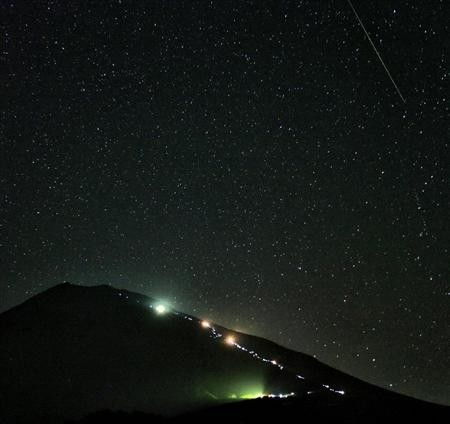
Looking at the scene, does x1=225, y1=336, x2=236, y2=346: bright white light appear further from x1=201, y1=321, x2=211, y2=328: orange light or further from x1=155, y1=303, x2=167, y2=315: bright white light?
x1=155, y1=303, x2=167, y2=315: bright white light

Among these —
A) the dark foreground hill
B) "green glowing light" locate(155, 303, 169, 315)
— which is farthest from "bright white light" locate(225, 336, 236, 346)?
"green glowing light" locate(155, 303, 169, 315)

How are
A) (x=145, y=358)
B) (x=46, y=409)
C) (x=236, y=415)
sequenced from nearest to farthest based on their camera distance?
(x=236, y=415) < (x=46, y=409) < (x=145, y=358)

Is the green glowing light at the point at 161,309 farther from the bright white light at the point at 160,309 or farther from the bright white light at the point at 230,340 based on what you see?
the bright white light at the point at 230,340

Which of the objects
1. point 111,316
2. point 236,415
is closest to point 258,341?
point 111,316

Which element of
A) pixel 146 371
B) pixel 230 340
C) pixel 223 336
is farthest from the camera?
pixel 223 336

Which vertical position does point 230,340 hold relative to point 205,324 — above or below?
below

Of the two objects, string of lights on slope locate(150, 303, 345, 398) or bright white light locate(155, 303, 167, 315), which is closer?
string of lights on slope locate(150, 303, 345, 398)

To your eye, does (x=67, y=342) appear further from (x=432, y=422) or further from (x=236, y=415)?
(x=432, y=422)

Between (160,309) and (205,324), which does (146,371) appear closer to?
(205,324)

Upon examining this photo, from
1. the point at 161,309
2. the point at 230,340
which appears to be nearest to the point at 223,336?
the point at 230,340
